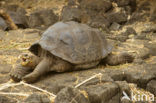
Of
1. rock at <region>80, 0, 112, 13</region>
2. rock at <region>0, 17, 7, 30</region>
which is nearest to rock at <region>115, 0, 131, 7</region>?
rock at <region>80, 0, 112, 13</region>

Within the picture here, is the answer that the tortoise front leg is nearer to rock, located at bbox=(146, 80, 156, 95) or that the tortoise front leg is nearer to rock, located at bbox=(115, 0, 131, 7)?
rock, located at bbox=(146, 80, 156, 95)

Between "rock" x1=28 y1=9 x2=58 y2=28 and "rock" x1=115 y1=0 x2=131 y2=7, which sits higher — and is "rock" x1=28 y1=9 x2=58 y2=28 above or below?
below

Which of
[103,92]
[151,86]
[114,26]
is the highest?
[103,92]

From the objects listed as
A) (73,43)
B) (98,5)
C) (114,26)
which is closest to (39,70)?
(73,43)

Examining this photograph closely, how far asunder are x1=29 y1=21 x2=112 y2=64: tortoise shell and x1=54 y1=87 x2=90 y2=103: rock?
0.80 metres

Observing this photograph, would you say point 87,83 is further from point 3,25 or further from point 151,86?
point 3,25

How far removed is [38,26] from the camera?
7.92 metres

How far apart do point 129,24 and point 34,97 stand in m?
5.89

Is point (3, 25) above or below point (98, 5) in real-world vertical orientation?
below

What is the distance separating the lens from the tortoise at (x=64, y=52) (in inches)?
112

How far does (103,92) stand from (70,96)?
482 mm

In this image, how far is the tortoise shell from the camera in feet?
9.70

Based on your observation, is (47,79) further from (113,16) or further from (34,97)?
(113,16)

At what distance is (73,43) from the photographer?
9.96 feet
